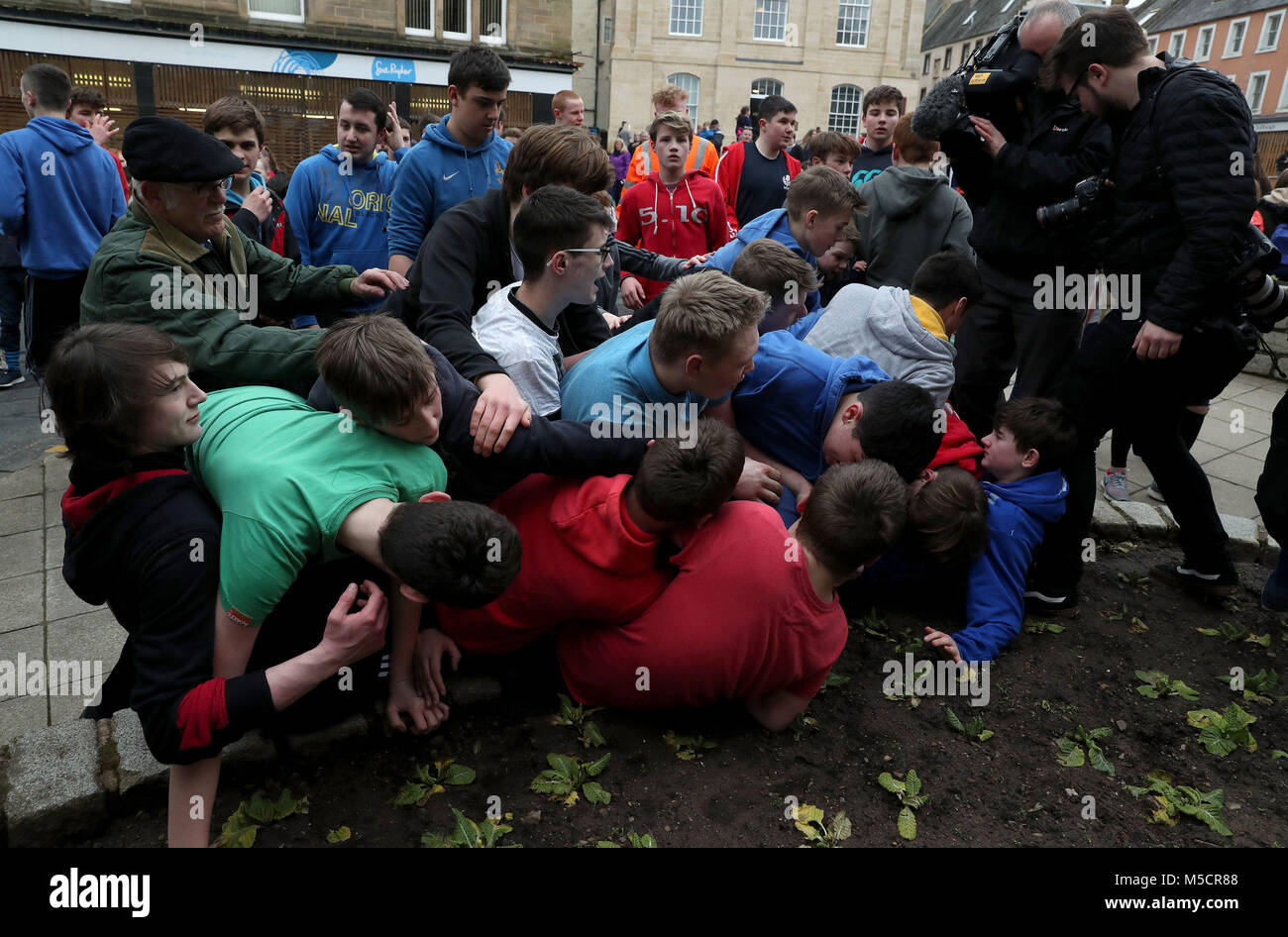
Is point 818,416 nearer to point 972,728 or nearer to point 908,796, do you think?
point 972,728

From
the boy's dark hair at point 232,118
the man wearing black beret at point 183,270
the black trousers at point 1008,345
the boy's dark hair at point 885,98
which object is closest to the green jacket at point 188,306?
the man wearing black beret at point 183,270

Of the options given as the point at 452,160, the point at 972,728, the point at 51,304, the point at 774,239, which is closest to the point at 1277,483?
the point at 972,728

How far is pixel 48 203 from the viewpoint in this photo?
5516 millimetres

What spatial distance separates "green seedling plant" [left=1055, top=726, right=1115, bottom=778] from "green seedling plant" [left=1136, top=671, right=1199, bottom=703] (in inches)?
14.6

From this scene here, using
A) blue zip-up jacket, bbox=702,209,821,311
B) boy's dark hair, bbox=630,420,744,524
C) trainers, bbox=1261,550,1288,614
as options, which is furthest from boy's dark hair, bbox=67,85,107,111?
trainers, bbox=1261,550,1288,614

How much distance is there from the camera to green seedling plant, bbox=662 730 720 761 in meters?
2.66

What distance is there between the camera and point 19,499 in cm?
457

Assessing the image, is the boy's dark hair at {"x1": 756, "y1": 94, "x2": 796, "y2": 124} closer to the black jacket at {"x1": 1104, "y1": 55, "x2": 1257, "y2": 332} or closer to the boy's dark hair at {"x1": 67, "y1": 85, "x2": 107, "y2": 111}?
the black jacket at {"x1": 1104, "y1": 55, "x2": 1257, "y2": 332}

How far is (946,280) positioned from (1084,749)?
83.3 inches

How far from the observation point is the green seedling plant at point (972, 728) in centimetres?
286

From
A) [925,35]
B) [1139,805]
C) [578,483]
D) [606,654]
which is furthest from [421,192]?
[925,35]

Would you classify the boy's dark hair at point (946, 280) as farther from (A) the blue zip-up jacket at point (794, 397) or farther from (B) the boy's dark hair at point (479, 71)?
(B) the boy's dark hair at point (479, 71)

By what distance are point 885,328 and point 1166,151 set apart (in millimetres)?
1239

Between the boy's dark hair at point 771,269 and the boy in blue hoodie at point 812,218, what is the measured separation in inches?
15.9
